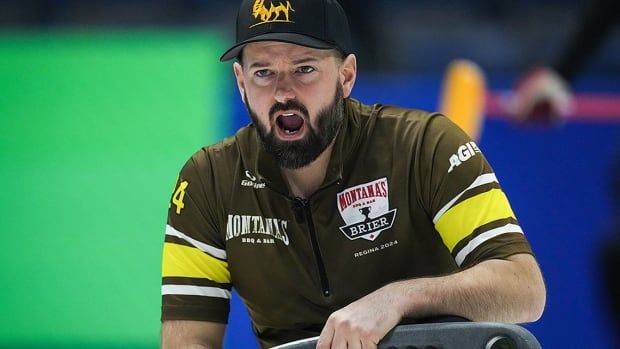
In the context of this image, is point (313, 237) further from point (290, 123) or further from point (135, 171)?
point (135, 171)

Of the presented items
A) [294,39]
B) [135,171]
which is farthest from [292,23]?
[135,171]

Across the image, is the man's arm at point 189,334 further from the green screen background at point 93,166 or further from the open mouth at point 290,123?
the green screen background at point 93,166

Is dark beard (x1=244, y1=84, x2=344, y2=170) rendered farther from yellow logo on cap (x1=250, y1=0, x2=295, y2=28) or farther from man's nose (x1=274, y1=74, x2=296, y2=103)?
yellow logo on cap (x1=250, y1=0, x2=295, y2=28)

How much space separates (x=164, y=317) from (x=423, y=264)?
51 cm

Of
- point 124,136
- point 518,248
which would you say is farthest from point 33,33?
point 518,248

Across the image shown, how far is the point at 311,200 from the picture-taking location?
1.95 meters

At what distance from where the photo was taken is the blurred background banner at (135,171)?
13.0ft

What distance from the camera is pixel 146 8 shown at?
5.45 meters

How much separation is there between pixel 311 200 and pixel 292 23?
13.8 inches

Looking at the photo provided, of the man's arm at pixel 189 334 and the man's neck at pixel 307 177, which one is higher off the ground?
the man's neck at pixel 307 177

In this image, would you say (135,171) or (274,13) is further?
(135,171)

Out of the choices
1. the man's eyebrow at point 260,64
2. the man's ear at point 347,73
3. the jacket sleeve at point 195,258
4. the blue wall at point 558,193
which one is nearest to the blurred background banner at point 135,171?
the blue wall at point 558,193

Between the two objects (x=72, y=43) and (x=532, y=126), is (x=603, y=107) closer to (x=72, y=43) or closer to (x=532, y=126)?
(x=532, y=126)

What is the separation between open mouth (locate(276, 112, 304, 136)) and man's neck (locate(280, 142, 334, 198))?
113mm
